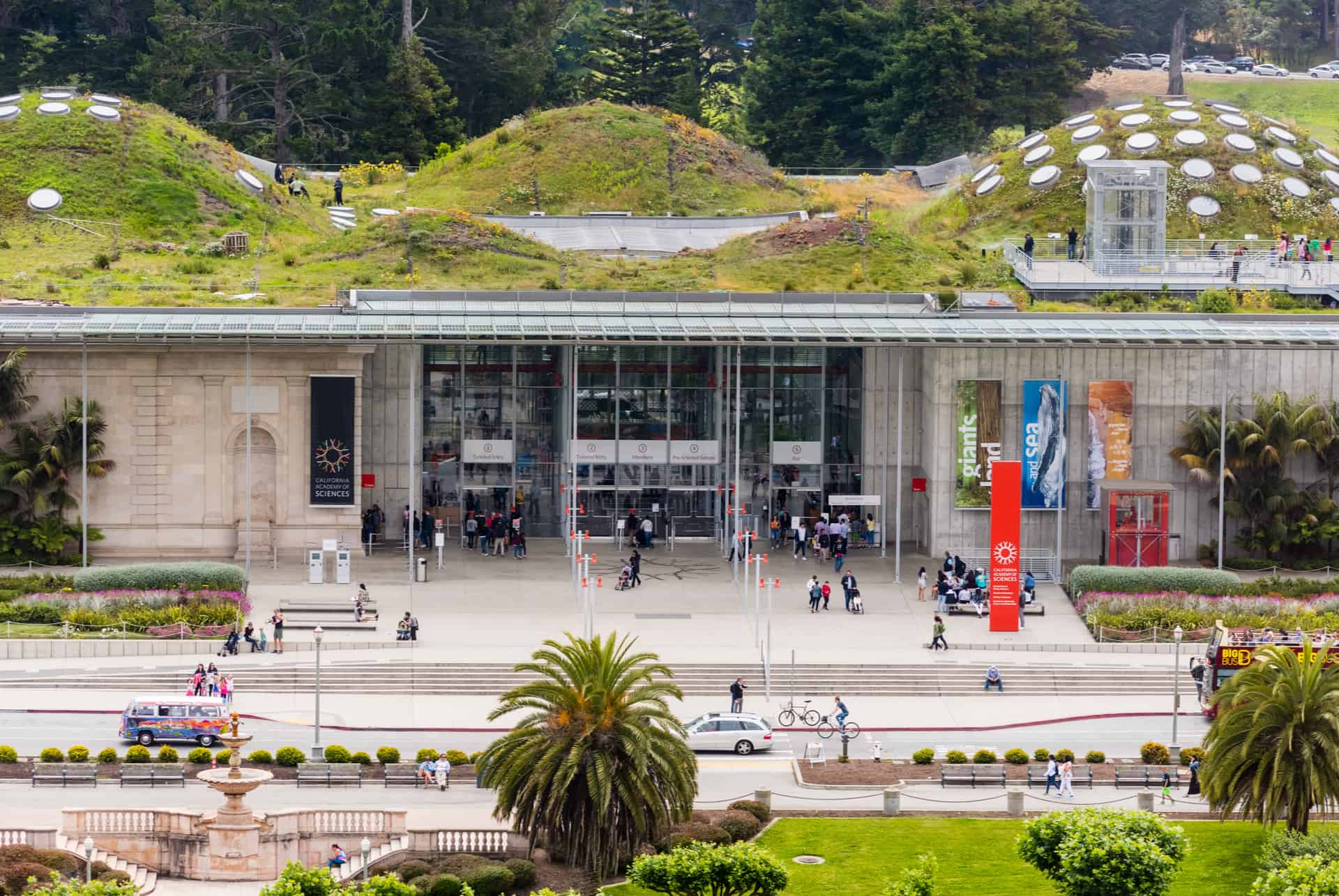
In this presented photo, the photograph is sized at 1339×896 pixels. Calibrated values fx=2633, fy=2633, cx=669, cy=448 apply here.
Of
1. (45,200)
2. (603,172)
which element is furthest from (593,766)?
(603,172)

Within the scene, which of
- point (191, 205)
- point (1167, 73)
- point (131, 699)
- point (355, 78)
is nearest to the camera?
point (131, 699)

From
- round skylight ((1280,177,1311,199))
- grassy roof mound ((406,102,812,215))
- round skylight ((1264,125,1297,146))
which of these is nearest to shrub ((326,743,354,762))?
grassy roof mound ((406,102,812,215))

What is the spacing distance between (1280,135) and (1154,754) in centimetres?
5317

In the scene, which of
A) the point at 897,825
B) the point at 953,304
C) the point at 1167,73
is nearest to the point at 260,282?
the point at 953,304

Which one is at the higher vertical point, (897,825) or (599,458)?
(599,458)

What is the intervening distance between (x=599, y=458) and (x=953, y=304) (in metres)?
13.5

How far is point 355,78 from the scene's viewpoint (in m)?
133

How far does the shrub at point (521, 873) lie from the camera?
196 ft

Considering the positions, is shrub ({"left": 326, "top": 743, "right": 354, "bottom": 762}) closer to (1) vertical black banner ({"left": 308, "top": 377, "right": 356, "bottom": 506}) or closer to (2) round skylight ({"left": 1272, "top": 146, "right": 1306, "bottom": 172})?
(1) vertical black banner ({"left": 308, "top": 377, "right": 356, "bottom": 506})

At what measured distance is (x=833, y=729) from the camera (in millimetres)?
71688

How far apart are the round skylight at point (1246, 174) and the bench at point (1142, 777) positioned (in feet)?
162

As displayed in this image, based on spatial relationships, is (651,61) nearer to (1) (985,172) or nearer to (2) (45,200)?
(1) (985,172)

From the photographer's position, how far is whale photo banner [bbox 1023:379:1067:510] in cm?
8644

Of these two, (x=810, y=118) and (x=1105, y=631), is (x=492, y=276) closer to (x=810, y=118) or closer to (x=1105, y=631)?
(x=1105, y=631)
